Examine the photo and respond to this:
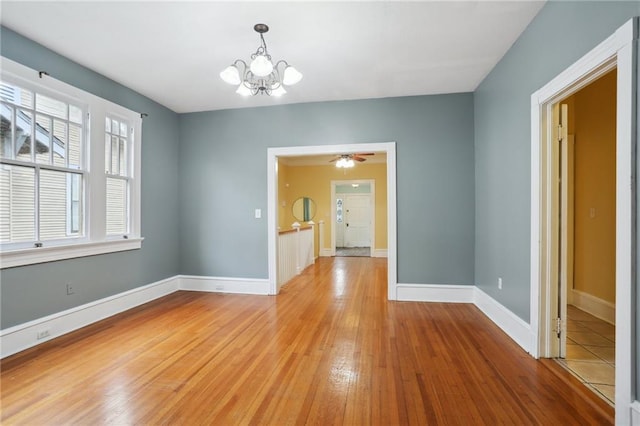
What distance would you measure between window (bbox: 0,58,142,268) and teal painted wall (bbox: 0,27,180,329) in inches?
4.7

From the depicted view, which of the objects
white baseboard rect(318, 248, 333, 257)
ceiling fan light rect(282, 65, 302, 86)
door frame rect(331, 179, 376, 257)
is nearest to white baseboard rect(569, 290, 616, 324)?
ceiling fan light rect(282, 65, 302, 86)

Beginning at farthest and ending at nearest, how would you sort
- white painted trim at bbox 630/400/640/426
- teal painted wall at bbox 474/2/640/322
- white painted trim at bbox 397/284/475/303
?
white painted trim at bbox 397/284/475/303
teal painted wall at bbox 474/2/640/322
white painted trim at bbox 630/400/640/426

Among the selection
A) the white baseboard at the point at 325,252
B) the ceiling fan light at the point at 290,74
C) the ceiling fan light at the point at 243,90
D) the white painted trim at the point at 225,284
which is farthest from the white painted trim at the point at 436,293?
the white baseboard at the point at 325,252

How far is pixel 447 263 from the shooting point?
403 centimetres

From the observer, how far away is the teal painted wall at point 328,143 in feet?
13.1

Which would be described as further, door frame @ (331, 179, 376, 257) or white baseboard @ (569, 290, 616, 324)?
door frame @ (331, 179, 376, 257)

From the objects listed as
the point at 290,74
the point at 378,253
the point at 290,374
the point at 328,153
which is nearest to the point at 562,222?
the point at 290,374

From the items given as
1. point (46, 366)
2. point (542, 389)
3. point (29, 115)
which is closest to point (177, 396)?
point (46, 366)

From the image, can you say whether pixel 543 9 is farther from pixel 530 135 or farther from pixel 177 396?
pixel 177 396

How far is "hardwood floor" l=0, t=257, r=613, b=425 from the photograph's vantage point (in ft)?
5.87

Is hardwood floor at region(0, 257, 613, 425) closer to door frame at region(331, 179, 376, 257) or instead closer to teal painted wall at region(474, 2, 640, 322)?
teal painted wall at region(474, 2, 640, 322)

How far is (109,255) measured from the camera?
353 cm

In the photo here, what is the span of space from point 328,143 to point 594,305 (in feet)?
12.3

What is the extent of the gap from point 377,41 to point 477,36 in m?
0.89
